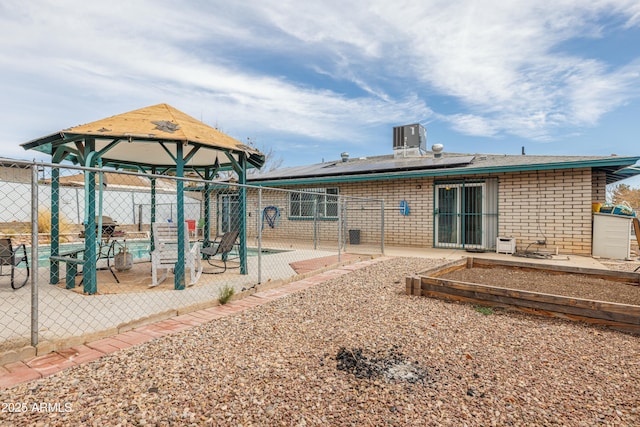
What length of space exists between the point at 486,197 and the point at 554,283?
613cm

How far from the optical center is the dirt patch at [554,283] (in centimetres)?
448

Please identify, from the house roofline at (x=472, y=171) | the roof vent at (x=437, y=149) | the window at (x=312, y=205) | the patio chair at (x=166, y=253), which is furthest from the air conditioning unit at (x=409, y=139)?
the patio chair at (x=166, y=253)

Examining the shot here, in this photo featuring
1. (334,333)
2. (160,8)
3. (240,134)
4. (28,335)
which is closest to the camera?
(28,335)

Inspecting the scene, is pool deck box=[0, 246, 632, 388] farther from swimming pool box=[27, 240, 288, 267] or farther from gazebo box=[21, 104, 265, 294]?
swimming pool box=[27, 240, 288, 267]

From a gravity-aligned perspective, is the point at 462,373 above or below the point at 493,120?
below

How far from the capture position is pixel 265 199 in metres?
Answer: 16.2

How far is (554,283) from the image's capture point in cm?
526

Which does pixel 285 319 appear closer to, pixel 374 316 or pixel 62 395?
pixel 374 316

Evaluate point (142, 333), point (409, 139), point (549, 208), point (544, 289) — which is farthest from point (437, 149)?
point (142, 333)

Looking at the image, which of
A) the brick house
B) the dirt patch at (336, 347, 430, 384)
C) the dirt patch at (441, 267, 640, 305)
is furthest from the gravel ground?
the brick house

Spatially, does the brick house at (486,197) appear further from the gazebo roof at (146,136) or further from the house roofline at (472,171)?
the gazebo roof at (146,136)

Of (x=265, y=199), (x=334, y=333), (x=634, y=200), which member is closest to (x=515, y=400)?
(x=334, y=333)

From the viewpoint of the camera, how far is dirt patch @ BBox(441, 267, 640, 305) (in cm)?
448

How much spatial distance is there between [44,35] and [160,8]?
402 centimetres
